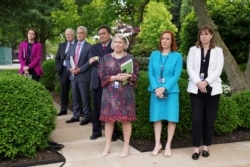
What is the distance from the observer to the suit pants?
7.32 meters

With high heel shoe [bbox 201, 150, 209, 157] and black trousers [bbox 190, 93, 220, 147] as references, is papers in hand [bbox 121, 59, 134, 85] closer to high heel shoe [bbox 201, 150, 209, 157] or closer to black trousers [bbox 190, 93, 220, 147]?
black trousers [bbox 190, 93, 220, 147]

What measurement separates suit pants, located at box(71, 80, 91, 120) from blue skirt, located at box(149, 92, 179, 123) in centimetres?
212

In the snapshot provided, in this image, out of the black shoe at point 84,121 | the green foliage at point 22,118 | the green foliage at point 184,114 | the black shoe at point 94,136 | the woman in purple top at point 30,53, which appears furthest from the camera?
the woman in purple top at point 30,53

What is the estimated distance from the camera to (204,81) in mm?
5191

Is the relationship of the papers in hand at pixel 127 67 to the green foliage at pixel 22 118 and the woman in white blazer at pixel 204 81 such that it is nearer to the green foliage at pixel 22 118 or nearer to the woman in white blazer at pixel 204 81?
the woman in white blazer at pixel 204 81

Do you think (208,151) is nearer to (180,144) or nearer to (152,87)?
(180,144)

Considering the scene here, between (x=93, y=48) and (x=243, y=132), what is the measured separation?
3120 millimetres

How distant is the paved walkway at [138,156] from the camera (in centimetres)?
509

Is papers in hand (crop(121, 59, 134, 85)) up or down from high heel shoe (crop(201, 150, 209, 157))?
up

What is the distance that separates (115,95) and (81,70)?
2.06 meters

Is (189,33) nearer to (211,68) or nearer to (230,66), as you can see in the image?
(230,66)

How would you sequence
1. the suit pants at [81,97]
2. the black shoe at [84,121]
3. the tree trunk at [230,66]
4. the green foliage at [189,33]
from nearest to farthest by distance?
the suit pants at [81,97] → the black shoe at [84,121] → the tree trunk at [230,66] → the green foliage at [189,33]

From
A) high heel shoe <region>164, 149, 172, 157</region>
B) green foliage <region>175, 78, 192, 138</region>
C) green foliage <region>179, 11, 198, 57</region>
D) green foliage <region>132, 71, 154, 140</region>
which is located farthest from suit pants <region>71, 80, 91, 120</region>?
green foliage <region>179, 11, 198, 57</region>

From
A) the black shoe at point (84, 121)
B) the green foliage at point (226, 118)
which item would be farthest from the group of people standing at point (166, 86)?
the black shoe at point (84, 121)
